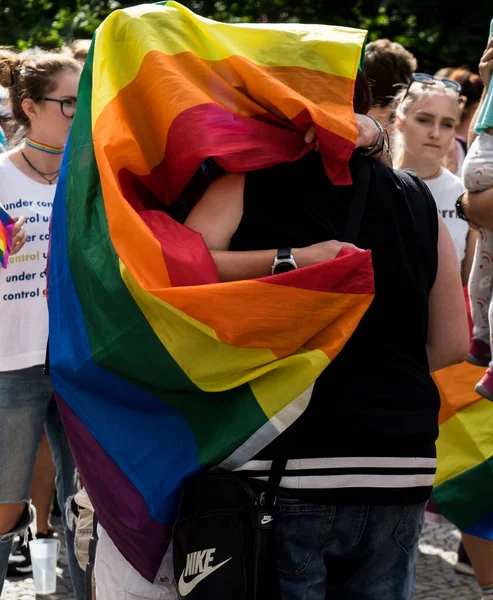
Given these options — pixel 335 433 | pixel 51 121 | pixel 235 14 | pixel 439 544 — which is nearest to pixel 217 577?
pixel 335 433

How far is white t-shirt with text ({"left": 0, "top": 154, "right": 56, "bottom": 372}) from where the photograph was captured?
3977 millimetres

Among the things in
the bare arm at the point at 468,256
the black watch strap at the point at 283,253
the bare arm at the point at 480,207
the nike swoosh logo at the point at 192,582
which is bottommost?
the bare arm at the point at 468,256

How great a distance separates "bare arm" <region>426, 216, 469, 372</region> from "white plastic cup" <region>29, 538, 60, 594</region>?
2225 millimetres

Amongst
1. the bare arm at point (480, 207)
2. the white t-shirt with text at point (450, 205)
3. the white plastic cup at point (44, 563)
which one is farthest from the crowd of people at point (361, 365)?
the white t-shirt with text at point (450, 205)

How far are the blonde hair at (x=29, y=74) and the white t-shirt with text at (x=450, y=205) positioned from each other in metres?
1.95

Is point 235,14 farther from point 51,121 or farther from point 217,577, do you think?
point 217,577

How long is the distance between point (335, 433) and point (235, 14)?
10.2m

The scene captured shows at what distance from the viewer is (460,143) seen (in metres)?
7.21

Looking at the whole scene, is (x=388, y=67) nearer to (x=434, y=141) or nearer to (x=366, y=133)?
(x=434, y=141)

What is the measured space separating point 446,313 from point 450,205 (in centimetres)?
290

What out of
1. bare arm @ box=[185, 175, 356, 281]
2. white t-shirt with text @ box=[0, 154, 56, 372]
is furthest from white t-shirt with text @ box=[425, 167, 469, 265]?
bare arm @ box=[185, 175, 356, 281]

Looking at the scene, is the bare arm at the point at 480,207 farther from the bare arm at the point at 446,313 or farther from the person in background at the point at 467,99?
the person in background at the point at 467,99

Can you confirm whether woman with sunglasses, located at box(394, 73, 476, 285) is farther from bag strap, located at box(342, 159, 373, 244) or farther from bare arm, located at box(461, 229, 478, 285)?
bag strap, located at box(342, 159, 373, 244)

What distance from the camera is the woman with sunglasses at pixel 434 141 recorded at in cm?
536
